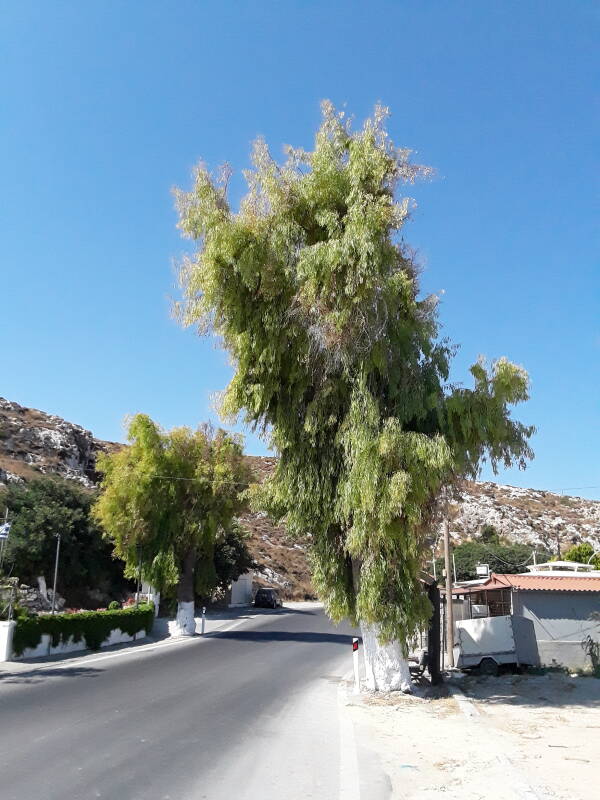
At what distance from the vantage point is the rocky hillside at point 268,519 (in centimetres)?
6138

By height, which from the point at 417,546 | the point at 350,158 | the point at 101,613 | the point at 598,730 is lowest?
the point at 598,730

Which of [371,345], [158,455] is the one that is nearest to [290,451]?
[371,345]

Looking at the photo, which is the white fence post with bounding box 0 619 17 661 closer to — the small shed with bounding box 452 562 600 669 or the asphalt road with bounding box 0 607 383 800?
the asphalt road with bounding box 0 607 383 800

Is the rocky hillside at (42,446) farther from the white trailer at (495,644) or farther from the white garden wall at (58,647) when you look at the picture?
the white trailer at (495,644)

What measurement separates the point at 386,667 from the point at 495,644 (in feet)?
21.2

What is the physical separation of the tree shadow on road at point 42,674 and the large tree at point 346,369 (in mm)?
6102

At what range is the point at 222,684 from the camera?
14844 millimetres

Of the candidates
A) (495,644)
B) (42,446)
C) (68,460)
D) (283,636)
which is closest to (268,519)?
(283,636)

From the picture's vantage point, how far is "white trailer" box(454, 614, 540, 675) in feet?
62.8

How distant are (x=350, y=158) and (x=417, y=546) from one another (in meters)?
9.13

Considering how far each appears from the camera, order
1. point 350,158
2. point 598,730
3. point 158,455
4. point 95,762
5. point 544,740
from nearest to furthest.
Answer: point 95,762 → point 544,740 → point 598,730 → point 350,158 → point 158,455

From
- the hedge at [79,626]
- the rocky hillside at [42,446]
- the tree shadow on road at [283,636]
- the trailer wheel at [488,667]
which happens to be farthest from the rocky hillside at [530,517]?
the trailer wheel at [488,667]

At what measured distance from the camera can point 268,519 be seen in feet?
171

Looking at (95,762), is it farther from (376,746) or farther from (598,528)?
(598,528)
